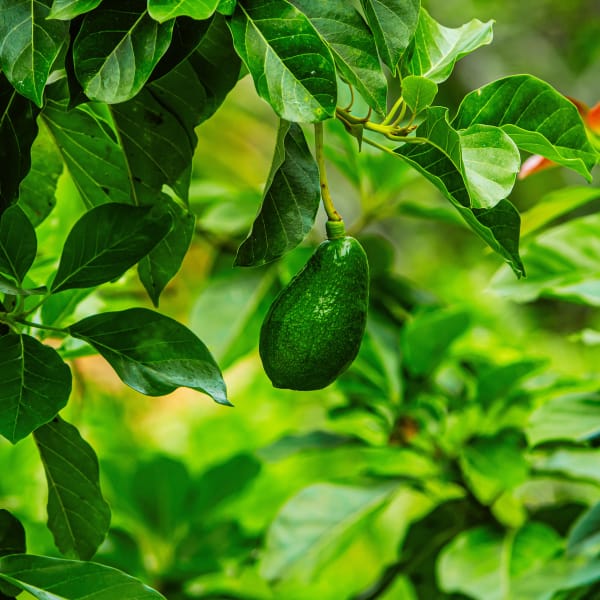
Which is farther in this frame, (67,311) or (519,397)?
(519,397)

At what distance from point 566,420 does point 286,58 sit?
68 cm

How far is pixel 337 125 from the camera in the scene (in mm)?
1249

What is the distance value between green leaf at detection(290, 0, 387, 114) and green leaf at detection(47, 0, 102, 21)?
0.14 metres

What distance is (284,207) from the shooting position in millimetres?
638

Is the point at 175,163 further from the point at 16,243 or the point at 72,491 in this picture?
the point at 72,491

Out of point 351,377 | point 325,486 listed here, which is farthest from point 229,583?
point 351,377

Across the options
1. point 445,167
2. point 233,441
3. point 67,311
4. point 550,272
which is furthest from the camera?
point 233,441

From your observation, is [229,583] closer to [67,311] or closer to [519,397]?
[519,397]

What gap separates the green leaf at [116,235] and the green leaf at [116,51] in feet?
0.42

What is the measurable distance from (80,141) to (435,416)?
2.41ft

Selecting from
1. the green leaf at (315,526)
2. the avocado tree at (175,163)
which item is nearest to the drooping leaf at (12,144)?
the avocado tree at (175,163)

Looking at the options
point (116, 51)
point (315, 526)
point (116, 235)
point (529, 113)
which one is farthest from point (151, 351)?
point (315, 526)

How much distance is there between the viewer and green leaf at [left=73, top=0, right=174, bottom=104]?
550mm

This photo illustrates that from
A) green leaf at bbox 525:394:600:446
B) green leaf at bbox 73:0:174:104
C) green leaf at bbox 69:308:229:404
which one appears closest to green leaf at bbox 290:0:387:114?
green leaf at bbox 73:0:174:104
